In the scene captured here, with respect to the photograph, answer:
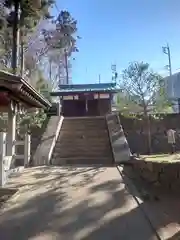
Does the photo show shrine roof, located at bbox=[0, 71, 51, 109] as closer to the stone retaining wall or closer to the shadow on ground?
the shadow on ground

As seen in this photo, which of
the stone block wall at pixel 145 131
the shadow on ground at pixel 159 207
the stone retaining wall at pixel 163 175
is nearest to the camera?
the shadow on ground at pixel 159 207

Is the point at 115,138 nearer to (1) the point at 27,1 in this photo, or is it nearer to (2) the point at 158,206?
(2) the point at 158,206

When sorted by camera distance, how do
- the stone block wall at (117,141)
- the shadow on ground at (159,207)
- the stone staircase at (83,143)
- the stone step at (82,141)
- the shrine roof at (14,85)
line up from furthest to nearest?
1. the stone step at (82,141)
2. the stone staircase at (83,143)
3. the stone block wall at (117,141)
4. the shrine roof at (14,85)
5. the shadow on ground at (159,207)

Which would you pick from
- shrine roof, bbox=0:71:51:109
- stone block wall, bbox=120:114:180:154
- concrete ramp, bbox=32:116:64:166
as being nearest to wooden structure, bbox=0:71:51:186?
shrine roof, bbox=0:71:51:109

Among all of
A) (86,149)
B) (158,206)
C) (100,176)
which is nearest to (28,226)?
(158,206)

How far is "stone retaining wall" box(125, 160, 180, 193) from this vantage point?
679 centimetres

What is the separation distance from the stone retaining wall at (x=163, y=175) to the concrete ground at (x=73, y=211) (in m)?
0.81

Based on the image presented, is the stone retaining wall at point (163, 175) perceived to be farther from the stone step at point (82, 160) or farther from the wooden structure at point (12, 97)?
the wooden structure at point (12, 97)

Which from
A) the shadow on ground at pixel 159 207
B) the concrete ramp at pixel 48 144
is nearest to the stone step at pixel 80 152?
the concrete ramp at pixel 48 144

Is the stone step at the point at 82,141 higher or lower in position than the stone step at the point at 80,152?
higher

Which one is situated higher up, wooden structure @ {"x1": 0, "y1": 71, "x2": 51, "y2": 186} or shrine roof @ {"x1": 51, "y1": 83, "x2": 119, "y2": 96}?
shrine roof @ {"x1": 51, "y1": 83, "x2": 119, "y2": 96}

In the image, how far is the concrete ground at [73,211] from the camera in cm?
415

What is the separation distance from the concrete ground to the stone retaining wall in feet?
2.66

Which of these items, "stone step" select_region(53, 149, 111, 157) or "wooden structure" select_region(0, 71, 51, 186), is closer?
"wooden structure" select_region(0, 71, 51, 186)
